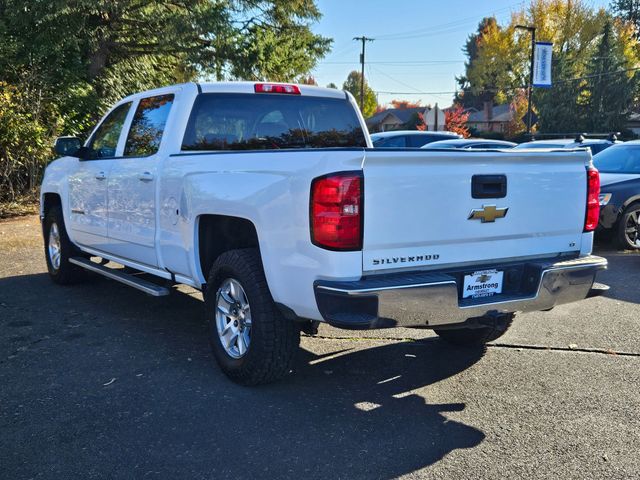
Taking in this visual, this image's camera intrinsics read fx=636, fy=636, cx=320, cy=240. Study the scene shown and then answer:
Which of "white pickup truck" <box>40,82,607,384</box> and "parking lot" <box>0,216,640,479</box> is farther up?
"white pickup truck" <box>40,82,607,384</box>

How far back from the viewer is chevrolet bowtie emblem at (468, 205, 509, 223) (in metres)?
3.73

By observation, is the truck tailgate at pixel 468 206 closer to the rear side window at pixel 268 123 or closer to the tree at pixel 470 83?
the rear side window at pixel 268 123

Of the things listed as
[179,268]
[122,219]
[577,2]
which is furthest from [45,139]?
[577,2]

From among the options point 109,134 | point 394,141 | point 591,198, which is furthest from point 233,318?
point 394,141

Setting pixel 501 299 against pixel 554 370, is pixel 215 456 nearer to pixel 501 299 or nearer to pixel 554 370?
pixel 501 299

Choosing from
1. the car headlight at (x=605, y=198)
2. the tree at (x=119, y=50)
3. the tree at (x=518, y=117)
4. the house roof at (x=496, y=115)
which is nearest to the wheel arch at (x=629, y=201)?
the car headlight at (x=605, y=198)

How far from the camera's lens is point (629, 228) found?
9.29m

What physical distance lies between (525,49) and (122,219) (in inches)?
2309

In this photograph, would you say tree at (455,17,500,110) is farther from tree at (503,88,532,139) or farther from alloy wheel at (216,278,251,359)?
alloy wheel at (216,278,251,359)

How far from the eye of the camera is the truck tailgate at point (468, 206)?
135 inches

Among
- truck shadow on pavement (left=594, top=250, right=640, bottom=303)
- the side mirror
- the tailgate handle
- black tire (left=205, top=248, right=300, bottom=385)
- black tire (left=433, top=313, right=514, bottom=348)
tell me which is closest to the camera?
the tailgate handle

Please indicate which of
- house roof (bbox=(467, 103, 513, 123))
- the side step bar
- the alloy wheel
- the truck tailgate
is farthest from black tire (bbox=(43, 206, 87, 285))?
house roof (bbox=(467, 103, 513, 123))

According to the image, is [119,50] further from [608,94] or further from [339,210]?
[608,94]

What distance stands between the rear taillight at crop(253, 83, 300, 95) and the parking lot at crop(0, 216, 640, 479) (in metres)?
2.08
